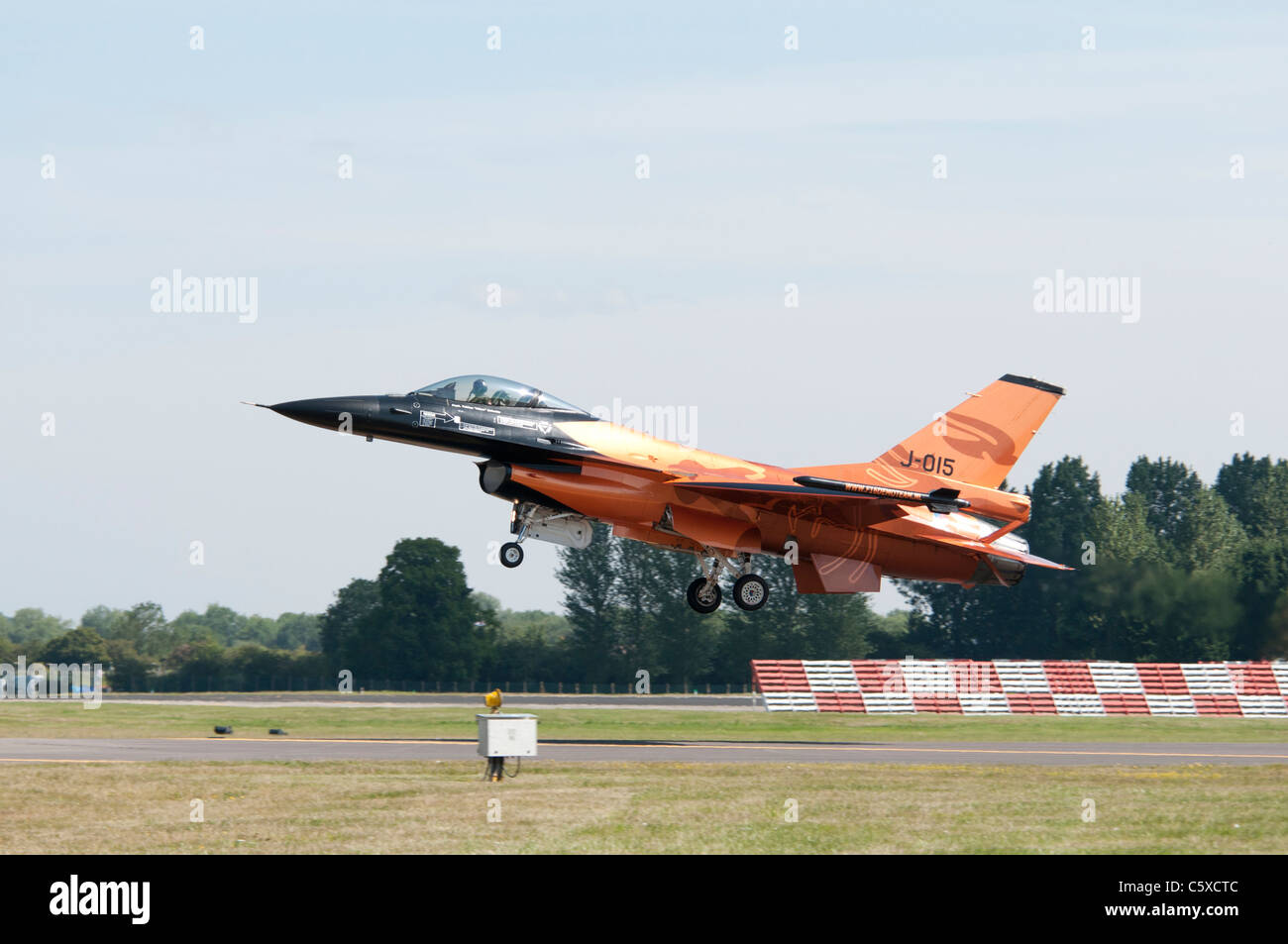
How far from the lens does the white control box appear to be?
25000 millimetres

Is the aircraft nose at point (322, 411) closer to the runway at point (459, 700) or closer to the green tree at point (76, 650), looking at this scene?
the runway at point (459, 700)

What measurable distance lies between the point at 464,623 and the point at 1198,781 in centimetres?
6826

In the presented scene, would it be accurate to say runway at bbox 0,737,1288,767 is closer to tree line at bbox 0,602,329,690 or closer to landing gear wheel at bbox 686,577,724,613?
landing gear wheel at bbox 686,577,724,613

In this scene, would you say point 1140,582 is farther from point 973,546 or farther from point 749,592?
point 749,592

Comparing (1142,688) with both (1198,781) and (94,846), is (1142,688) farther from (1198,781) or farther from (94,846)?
(94,846)

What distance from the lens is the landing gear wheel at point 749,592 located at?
35.6 meters

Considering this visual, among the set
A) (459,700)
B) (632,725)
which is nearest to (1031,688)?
(632,725)

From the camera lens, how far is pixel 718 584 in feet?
119

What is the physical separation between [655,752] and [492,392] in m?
8.57

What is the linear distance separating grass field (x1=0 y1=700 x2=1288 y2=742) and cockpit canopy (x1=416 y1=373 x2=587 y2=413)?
8098 mm

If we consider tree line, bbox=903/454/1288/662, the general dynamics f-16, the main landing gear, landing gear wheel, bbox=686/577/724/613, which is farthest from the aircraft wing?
tree line, bbox=903/454/1288/662
